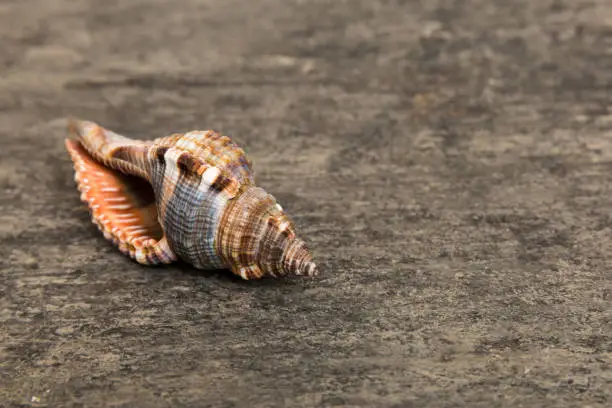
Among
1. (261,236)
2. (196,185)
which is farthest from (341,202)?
(196,185)

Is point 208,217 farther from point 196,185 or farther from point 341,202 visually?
point 341,202

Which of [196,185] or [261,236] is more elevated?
[196,185]

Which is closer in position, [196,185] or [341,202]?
[196,185]

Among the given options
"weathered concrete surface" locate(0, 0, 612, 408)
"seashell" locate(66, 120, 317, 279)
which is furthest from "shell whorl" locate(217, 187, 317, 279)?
"weathered concrete surface" locate(0, 0, 612, 408)

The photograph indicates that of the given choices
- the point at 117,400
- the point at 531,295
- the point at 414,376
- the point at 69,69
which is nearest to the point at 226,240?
the point at 117,400

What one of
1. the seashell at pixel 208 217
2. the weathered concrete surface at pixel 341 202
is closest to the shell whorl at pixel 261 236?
the seashell at pixel 208 217

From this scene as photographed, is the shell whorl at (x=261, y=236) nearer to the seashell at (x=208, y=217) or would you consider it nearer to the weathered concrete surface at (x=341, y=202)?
the seashell at (x=208, y=217)
